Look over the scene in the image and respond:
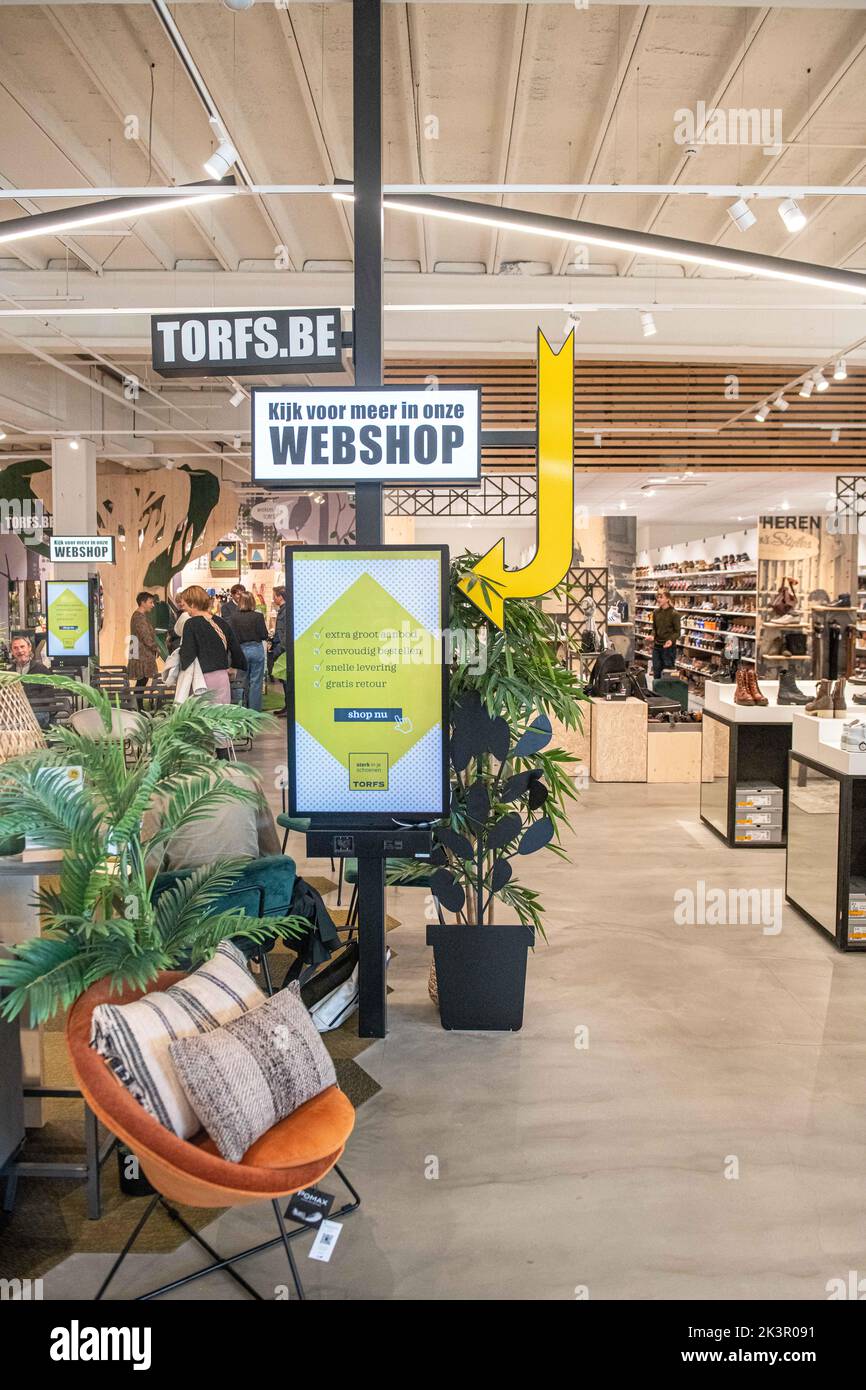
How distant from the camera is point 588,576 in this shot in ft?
47.6

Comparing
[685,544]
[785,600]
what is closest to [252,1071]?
[785,600]

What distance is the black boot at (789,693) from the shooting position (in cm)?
678

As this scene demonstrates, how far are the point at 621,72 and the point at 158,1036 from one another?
560 cm

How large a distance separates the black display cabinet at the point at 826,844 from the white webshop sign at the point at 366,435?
8.72 ft

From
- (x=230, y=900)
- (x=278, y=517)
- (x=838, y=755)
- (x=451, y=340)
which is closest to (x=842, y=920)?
(x=838, y=755)

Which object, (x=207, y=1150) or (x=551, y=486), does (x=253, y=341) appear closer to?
(x=551, y=486)

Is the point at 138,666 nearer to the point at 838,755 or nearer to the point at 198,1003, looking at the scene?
the point at 838,755

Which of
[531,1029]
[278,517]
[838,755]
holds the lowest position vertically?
[531,1029]

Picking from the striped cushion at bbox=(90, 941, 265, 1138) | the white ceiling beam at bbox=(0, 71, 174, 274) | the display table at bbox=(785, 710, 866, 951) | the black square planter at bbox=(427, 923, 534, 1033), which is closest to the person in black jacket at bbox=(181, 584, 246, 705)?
the white ceiling beam at bbox=(0, 71, 174, 274)

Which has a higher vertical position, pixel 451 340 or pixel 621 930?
pixel 451 340

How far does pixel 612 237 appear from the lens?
6.22m

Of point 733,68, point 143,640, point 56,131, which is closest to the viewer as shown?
point 733,68

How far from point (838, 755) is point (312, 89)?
4.73 m

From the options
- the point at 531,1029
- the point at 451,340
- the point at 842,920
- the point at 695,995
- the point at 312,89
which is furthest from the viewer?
the point at 451,340
